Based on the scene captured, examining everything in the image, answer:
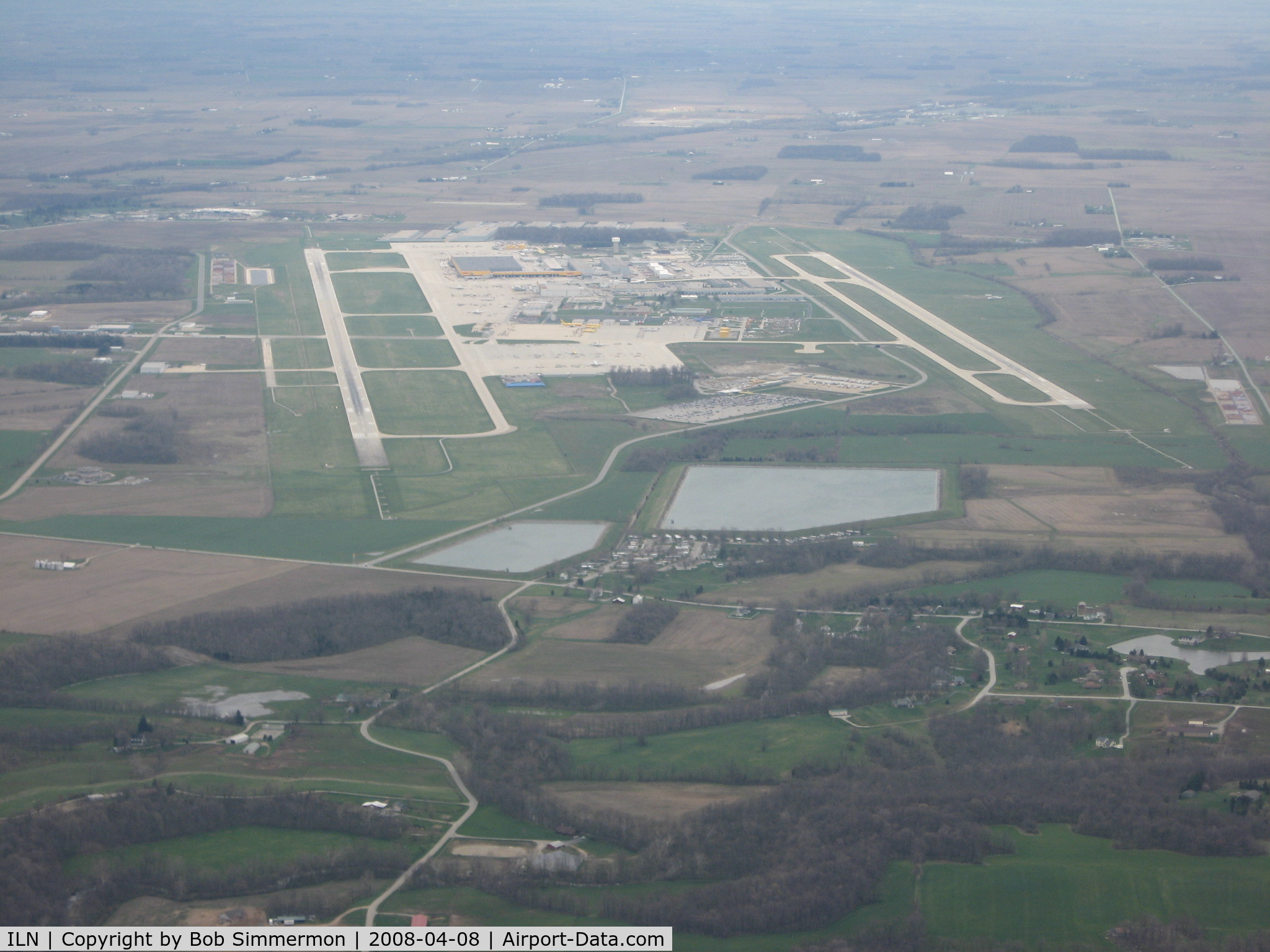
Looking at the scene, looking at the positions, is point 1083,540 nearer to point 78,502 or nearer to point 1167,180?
point 78,502

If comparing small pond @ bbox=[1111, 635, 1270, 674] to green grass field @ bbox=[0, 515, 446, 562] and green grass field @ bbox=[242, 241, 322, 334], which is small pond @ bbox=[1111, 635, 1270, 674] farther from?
green grass field @ bbox=[242, 241, 322, 334]

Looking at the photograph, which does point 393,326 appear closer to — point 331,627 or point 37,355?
point 37,355

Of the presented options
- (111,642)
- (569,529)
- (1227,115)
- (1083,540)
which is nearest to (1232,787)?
(1083,540)

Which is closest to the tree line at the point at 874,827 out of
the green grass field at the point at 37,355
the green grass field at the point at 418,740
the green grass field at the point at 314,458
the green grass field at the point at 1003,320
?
the green grass field at the point at 418,740

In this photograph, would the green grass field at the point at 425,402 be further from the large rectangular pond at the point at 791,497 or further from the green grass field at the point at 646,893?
the green grass field at the point at 646,893
